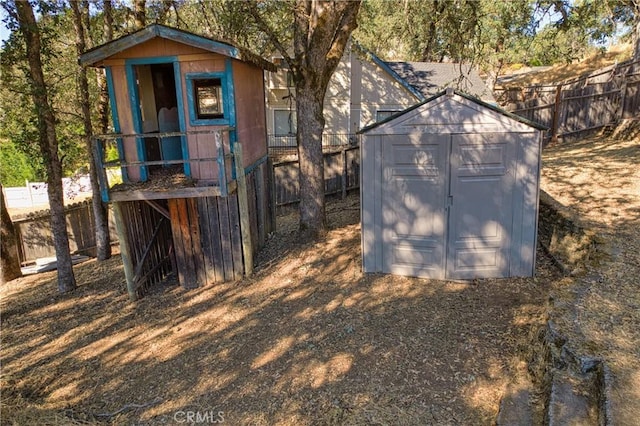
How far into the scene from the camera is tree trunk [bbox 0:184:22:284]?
1048cm

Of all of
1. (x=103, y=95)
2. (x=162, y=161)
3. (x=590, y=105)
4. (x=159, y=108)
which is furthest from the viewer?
(x=590, y=105)

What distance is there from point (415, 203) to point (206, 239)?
369 centimetres

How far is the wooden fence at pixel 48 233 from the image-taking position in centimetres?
1241

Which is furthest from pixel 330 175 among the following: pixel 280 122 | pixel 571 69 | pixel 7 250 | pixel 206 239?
pixel 571 69

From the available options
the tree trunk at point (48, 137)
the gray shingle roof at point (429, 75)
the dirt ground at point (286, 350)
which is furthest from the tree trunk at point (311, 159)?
the gray shingle roof at point (429, 75)

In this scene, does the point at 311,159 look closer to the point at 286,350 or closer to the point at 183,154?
the point at 183,154

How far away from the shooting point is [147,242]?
8305mm

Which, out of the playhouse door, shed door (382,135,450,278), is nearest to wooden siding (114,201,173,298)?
the playhouse door

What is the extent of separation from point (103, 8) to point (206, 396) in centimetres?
947

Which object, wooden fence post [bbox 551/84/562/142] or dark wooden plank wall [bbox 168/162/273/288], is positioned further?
wooden fence post [bbox 551/84/562/142]

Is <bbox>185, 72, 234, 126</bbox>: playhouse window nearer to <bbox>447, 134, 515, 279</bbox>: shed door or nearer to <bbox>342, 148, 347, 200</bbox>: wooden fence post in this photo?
<bbox>447, 134, 515, 279</bbox>: shed door

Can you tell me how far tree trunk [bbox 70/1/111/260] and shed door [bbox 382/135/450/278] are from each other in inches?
229

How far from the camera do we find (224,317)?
21.6 feet

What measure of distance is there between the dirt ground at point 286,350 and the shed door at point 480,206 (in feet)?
1.06
